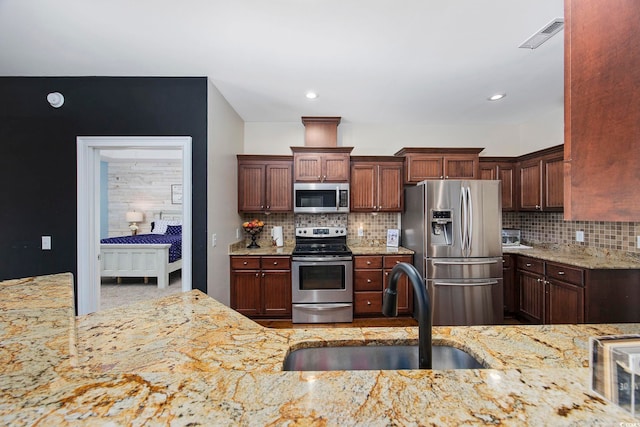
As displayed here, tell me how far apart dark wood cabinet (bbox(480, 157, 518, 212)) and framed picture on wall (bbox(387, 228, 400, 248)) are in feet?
4.83

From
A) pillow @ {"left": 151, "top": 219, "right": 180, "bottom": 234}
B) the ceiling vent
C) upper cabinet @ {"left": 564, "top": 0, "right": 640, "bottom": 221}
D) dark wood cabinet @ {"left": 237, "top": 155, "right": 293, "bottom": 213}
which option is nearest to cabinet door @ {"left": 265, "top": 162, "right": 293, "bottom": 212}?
dark wood cabinet @ {"left": 237, "top": 155, "right": 293, "bottom": 213}

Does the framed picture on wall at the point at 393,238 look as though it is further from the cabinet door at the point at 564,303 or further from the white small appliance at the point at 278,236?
the cabinet door at the point at 564,303

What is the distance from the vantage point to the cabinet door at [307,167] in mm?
3635

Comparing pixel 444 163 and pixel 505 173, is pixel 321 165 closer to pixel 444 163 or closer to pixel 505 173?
pixel 444 163

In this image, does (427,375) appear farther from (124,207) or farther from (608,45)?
(124,207)

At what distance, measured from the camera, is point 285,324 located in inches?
130

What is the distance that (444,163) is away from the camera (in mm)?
3641

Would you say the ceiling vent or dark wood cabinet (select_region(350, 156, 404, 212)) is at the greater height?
the ceiling vent

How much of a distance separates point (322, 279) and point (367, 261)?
2.00 feet

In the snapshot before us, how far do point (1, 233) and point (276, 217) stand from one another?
2.79 meters

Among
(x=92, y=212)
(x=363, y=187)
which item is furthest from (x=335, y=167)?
(x=92, y=212)

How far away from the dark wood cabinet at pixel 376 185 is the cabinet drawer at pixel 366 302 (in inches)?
44.4

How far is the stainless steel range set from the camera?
3.30 metres

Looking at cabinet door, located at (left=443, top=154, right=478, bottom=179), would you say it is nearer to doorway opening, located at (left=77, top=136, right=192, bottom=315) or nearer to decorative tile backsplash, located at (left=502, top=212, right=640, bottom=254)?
decorative tile backsplash, located at (left=502, top=212, right=640, bottom=254)
